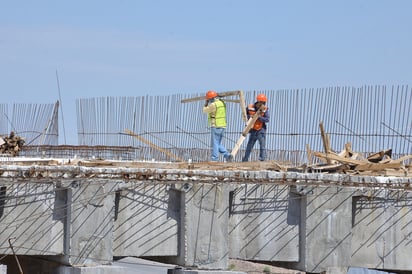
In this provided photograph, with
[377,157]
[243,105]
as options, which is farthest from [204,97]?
[377,157]

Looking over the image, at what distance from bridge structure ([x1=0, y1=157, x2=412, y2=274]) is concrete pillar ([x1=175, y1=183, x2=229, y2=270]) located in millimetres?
18

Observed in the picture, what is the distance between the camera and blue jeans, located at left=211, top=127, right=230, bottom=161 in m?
25.6

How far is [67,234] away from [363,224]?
5.81 m

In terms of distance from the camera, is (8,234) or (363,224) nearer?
(8,234)

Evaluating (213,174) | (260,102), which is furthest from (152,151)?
(213,174)

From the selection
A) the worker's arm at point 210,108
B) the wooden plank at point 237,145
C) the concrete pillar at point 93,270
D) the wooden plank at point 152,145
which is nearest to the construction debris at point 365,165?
the wooden plank at point 237,145

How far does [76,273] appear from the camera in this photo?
2014 centimetres

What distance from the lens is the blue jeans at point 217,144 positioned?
25.6 m

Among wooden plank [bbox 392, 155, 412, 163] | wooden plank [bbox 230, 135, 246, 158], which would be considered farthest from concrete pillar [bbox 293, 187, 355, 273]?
wooden plank [bbox 230, 135, 246, 158]

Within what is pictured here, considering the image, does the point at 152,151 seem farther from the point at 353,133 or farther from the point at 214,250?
the point at 214,250

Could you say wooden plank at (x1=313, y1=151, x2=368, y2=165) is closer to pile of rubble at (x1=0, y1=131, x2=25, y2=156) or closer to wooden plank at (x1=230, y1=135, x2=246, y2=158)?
wooden plank at (x1=230, y1=135, x2=246, y2=158)

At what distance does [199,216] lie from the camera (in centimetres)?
2131

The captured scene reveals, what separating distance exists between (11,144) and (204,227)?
12419 mm

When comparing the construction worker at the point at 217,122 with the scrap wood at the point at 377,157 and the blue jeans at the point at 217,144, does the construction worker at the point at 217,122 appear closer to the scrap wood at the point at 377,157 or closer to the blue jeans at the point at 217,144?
the blue jeans at the point at 217,144
